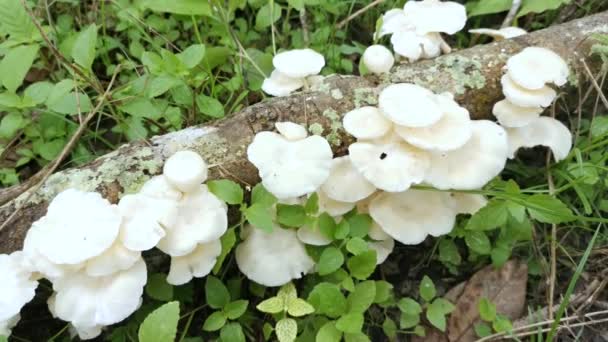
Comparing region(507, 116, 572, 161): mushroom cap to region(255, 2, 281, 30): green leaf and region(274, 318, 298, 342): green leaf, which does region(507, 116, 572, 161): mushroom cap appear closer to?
region(274, 318, 298, 342): green leaf

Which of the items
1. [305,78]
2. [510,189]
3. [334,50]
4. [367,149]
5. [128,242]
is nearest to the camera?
[128,242]

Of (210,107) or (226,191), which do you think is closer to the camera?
(226,191)

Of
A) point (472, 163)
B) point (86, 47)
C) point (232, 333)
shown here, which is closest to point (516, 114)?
point (472, 163)

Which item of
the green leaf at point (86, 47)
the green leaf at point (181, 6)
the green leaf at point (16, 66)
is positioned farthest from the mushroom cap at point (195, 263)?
the green leaf at point (181, 6)

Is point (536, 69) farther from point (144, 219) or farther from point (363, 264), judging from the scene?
point (144, 219)

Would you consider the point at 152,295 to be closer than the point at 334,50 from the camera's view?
Yes

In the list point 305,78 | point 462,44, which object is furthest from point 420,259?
point 462,44

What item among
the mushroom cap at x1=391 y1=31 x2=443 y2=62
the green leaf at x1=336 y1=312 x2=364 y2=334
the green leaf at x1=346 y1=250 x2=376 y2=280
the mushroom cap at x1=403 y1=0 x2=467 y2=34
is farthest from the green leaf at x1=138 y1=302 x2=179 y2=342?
the mushroom cap at x1=403 y1=0 x2=467 y2=34

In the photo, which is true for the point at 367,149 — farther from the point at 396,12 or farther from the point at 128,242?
the point at 396,12
